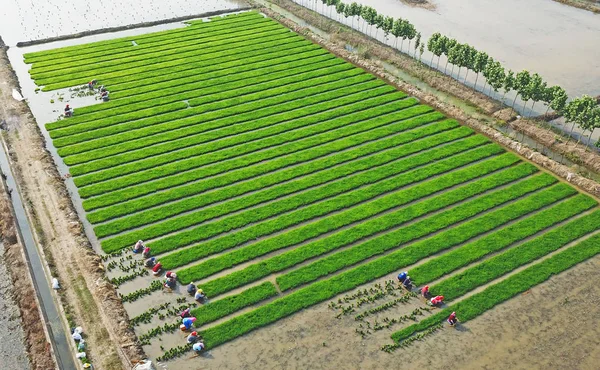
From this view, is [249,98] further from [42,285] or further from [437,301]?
[437,301]

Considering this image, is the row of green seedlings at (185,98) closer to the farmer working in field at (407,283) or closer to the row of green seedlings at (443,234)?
the row of green seedlings at (443,234)

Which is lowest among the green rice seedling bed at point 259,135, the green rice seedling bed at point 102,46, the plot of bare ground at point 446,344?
the plot of bare ground at point 446,344

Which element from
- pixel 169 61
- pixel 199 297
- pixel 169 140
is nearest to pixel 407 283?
pixel 199 297

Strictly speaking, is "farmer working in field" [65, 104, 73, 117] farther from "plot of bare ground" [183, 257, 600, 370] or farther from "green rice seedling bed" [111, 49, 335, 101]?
"plot of bare ground" [183, 257, 600, 370]

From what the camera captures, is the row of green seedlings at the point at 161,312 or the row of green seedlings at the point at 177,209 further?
the row of green seedlings at the point at 177,209

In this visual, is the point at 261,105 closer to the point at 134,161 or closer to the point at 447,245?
the point at 134,161

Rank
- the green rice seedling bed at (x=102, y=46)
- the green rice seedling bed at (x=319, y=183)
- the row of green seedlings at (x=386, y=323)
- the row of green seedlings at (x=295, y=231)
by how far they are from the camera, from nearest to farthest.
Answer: the row of green seedlings at (x=386, y=323) < the row of green seedlings at (x=295, y=231) < the green rice seedling bed at (x=319, y=183) < the green rice seedling bed at (x=102, y=46)

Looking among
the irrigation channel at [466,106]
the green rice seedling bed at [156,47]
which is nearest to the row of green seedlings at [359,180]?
the irrigation channel at [466,106]
